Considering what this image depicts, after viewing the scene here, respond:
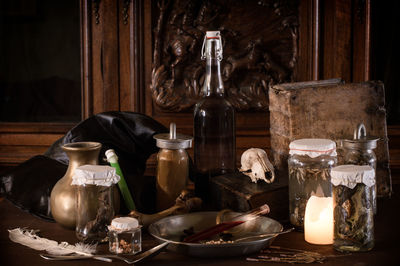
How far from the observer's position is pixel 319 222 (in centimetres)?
102

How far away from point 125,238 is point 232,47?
1.45m

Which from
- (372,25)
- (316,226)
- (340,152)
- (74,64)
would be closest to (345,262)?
(316,226)

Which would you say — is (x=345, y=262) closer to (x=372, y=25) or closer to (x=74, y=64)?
(x=372, y=25)

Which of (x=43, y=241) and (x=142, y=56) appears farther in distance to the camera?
(x=142, y=56)

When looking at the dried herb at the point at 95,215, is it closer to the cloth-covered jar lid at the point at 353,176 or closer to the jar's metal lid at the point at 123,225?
the jar's metal lid at the point at 123,225

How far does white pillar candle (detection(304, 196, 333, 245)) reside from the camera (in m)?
1.02

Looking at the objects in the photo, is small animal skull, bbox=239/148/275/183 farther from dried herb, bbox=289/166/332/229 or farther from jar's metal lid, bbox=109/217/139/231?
jar's metal lid, bbox=109/217/139/231

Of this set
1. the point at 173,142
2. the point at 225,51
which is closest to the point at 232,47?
the point at 225,51

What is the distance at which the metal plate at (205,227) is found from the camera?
0.92 m

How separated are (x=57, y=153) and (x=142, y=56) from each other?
1.04 metres

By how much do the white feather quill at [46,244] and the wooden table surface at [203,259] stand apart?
2 cm

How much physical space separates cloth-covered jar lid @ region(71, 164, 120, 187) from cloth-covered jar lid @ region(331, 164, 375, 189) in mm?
429

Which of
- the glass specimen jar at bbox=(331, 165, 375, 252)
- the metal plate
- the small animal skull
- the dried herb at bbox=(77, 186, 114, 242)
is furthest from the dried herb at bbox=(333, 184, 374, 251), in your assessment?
the dried herb at bbox=(77, 186, 114, 242)

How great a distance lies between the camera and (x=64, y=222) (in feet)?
3.59
